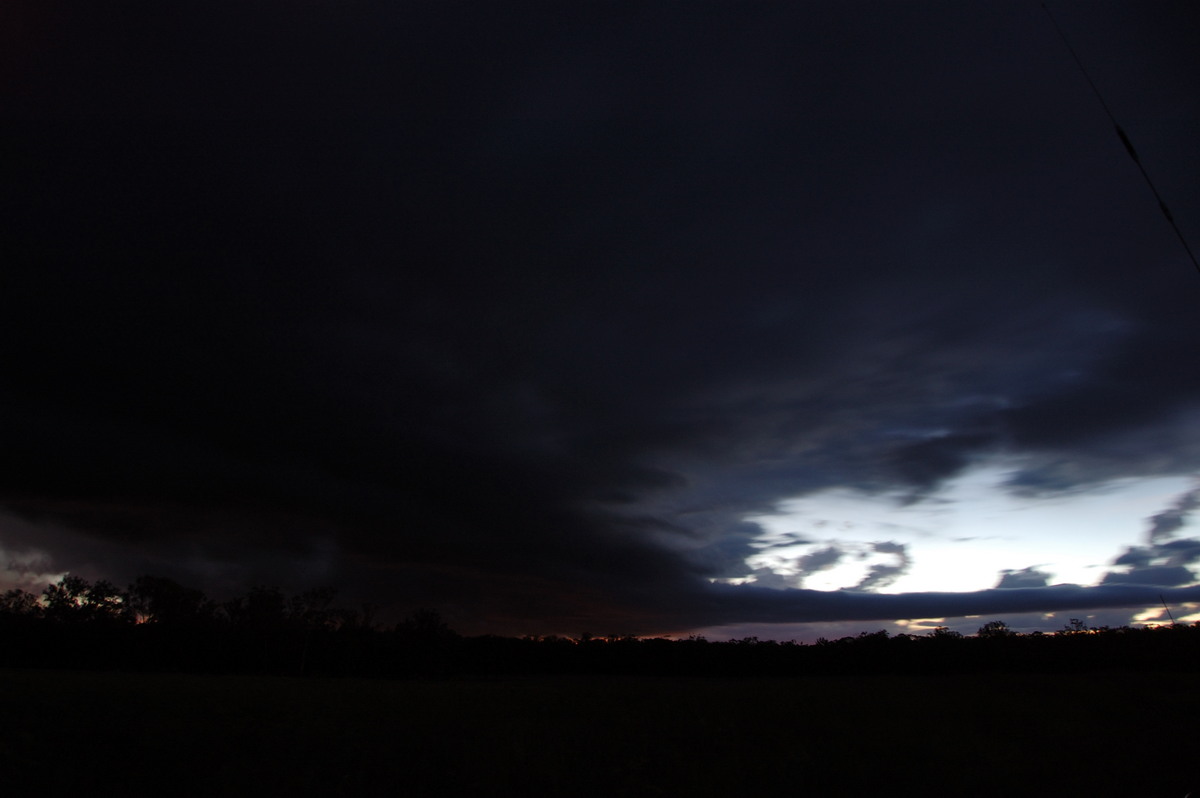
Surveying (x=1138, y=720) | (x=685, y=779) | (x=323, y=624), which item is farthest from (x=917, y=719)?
(x=323, y=624)

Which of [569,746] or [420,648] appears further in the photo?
[420,648]

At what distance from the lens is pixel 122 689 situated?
146 ft

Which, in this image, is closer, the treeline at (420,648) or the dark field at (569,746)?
the dark field at (569,746)

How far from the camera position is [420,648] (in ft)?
468

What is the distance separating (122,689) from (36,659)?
102 m

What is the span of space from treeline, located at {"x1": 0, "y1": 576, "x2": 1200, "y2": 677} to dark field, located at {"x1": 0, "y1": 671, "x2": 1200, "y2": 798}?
7552 centimetres

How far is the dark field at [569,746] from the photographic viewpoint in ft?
100

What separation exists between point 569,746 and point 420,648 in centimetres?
12082

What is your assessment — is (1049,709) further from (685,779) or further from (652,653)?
(652,653)

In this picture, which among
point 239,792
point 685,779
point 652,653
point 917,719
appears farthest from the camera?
point 652,653

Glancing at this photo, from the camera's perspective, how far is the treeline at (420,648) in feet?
359

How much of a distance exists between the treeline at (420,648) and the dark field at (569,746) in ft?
248

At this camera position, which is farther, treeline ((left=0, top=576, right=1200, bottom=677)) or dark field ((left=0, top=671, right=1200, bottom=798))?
treeline ((left=0, top=576, right=1200, bottom=677))

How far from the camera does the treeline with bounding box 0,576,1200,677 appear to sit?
10931cm
